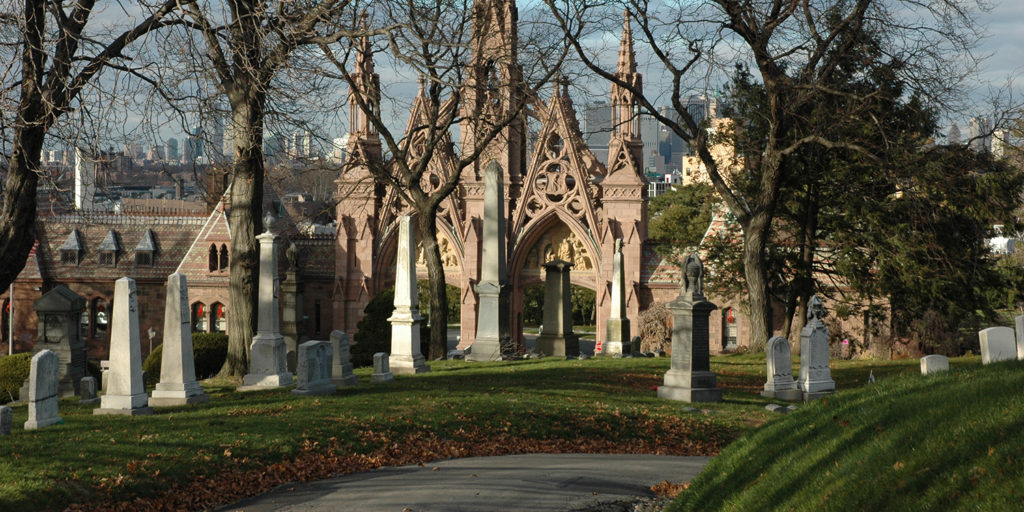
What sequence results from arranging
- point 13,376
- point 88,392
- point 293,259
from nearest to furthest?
point 88,392 → point 13,376 → point 293,259

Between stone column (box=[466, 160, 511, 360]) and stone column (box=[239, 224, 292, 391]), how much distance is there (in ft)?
20.4

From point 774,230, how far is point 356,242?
2111 centimetres

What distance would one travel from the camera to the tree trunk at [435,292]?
2345 centimetres

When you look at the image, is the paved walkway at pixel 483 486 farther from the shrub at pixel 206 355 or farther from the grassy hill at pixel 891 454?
the shrub at pixel 206 355

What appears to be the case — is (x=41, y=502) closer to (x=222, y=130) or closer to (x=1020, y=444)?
(x=1020, y=444)

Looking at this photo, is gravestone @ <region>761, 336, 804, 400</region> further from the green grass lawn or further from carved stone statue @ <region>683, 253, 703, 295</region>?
carved stone statue @ <region>683, 253, 703, 295</region>

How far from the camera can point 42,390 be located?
11602 millimetres

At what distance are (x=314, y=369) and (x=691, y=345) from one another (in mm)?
5579

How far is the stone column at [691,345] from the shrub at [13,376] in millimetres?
15486

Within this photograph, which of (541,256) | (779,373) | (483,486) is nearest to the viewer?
(483,486)

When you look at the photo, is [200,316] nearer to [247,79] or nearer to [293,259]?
[293,259]

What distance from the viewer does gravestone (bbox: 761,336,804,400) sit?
16.6 metres

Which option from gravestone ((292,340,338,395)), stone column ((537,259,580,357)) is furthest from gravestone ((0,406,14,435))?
stone column ((537,259,580,357))

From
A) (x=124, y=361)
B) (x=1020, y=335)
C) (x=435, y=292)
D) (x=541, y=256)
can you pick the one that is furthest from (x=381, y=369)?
(x=541, y=256)
